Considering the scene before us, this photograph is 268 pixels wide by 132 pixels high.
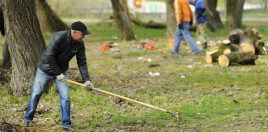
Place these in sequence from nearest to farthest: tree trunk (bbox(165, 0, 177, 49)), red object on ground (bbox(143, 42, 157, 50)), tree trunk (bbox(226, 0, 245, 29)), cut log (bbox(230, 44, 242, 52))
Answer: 1. cut log (bbox(230, 44, 242, 52))
2. red object on ground (bbox(143, 42, 157, 50))
3. tree trunk (bbox(165, 0, 177, 49))
4. tree trunk (bbox(226, 0, 245, 29))

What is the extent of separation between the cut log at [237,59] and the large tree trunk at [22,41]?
529 cm

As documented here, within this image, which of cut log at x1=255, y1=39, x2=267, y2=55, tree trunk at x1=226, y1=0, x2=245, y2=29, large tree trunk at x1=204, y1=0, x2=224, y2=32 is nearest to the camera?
cut log at x1=255, y1=39, x2=267, y2=55

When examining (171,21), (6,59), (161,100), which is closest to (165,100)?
(161,100)

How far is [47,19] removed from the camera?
661 inches

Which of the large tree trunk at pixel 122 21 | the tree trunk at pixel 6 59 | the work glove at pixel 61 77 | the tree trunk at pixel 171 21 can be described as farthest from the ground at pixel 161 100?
the large tree trunk at pixel 122 21

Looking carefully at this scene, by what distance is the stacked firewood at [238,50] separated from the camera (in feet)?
34.4

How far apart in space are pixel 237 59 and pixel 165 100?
151 inches

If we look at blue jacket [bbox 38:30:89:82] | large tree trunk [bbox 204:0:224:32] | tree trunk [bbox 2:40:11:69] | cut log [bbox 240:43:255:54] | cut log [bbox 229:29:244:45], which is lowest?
large tree trunk [bbox 204:0:224:32]

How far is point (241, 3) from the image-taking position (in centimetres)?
2120

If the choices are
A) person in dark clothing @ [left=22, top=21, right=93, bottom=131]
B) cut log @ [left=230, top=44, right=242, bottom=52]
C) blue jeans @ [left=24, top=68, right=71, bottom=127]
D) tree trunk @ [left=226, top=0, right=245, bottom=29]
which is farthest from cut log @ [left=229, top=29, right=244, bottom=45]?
tree trunk @ [left=226, top=0, right=245, bottom=29]

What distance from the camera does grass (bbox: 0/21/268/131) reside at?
612cm

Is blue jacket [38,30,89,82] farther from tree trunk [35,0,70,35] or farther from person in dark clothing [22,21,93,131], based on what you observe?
tree trunk [35,0,70,35]

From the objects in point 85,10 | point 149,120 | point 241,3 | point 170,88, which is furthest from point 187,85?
point 85,10

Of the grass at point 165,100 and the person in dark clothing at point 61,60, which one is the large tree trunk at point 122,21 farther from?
the person in dark clothing at point 61,60
